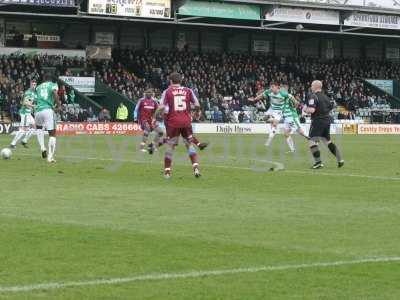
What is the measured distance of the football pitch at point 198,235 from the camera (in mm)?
8438

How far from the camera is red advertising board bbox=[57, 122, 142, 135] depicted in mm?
48625

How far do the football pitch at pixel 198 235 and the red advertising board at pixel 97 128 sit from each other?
27069 mm

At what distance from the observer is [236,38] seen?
229ft

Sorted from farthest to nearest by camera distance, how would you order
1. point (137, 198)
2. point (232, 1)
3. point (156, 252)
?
1. point (232, 1)
2. point (137, 198)
3. point (156, 252)

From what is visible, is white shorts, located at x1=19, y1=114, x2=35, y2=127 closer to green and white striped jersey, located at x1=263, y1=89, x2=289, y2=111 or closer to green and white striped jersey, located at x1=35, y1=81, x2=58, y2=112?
green and white striped jersey, located at x1=35, y1=81, x2=58, y2=112

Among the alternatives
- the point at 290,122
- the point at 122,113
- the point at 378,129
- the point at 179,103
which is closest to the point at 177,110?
the point at 179,103

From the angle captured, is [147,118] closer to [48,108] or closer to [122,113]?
[48,108]

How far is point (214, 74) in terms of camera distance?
6341 cm

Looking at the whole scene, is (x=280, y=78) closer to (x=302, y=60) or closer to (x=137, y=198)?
(x=302, y=60)

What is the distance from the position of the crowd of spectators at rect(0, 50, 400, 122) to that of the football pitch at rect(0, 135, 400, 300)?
32.1 meters

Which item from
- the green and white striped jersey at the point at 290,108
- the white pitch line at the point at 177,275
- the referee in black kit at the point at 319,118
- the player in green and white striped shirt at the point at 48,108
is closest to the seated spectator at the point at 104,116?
the green and white striped jersey at the point at 290,108

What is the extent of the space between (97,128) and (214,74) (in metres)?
15.2

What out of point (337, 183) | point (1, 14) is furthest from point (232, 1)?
point (337, 183)

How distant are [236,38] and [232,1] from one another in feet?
31.8
